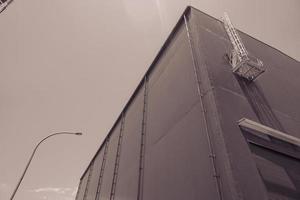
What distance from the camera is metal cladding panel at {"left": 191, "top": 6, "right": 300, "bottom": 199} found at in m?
3.41

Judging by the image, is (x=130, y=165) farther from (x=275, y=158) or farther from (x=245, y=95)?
(x=275, y=158)

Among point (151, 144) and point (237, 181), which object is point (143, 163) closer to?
point (151, 144)

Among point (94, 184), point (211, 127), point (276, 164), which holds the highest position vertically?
point (94, 184)

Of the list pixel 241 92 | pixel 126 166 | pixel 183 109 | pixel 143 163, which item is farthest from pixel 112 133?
pixel 241 92

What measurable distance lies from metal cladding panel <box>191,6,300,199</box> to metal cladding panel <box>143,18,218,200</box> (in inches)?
18.1

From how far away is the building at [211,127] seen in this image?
354 cm

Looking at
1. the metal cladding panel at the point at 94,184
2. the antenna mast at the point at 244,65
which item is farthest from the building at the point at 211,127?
the metal cladding panel at the point at 94,184

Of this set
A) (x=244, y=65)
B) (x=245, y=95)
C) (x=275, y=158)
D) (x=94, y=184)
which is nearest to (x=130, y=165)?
(x=245, y=95)

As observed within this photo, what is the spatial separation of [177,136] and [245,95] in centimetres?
187

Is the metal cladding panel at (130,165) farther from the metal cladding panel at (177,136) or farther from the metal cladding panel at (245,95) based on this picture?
the metal cladding panel at (245,95)

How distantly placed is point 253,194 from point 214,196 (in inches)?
21.9

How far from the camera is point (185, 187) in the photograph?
13.3ft

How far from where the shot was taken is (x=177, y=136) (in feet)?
16.7

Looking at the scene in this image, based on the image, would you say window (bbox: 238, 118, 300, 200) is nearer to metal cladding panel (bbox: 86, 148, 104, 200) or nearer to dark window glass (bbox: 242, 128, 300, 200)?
dark window glass (bbox: 242, 128, 300, 200)
